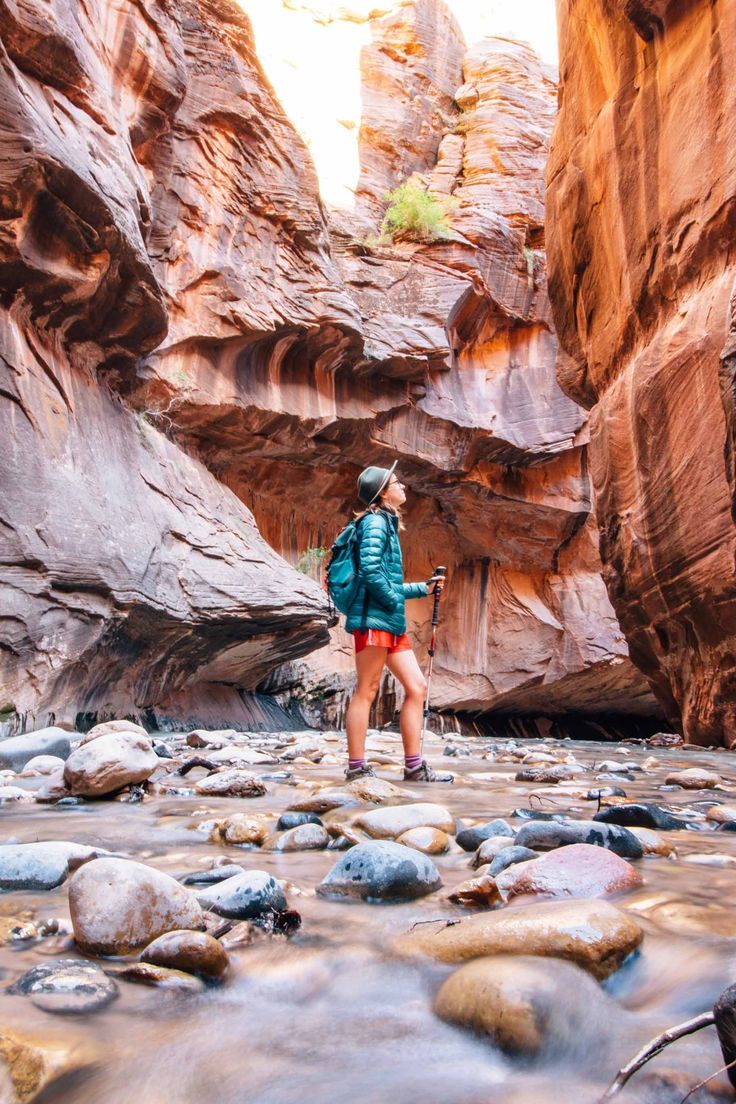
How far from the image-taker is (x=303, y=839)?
7.16ft

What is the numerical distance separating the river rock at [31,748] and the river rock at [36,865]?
8.77ft

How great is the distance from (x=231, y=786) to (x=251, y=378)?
11106 millimetres

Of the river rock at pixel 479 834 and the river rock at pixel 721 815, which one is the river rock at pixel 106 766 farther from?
the river rock at pixel 721 815

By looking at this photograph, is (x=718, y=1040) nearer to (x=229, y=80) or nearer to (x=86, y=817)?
(x=86, y=817)

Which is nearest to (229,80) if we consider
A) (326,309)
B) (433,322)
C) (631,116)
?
(326,309)

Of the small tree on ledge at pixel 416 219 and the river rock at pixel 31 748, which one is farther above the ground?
the small tree on ledge at pixel 416 219

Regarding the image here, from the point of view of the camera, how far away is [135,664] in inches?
336

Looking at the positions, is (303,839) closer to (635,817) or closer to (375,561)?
(635,817)

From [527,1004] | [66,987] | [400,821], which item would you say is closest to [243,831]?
[400,821]

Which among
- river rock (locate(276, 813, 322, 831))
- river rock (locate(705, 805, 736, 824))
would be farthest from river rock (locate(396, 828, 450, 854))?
river rock (locate(705, 805, 736, 824))

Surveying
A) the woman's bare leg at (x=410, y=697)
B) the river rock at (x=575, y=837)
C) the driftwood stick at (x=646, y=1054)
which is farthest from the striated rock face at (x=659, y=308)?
the driftwood stick at (x=646, y=1054)

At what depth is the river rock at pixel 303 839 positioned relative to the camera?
2.17 metres

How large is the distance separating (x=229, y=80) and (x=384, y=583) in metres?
12.4

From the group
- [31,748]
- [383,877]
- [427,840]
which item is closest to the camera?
[383,877]
